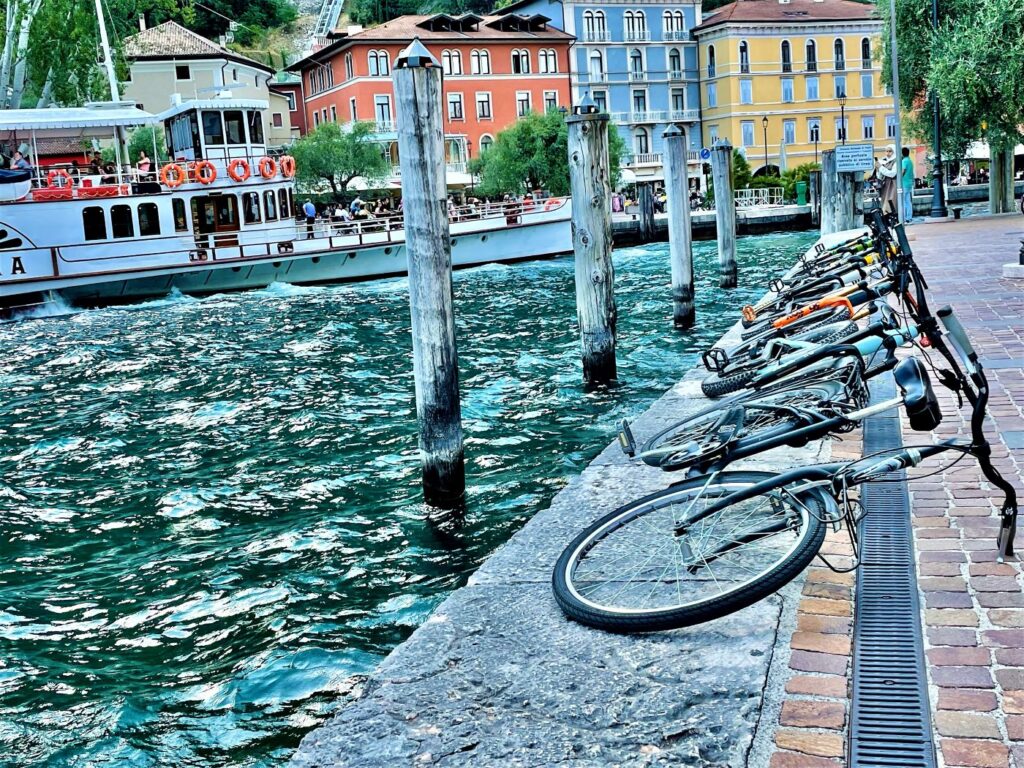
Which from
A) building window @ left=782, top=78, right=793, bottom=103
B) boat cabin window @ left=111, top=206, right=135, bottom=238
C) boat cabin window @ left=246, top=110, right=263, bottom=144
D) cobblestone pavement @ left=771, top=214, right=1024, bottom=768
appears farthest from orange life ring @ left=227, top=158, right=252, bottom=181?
building window @ left=782, top=78, right=793, bottom=103

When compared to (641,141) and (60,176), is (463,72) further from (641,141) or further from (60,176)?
(60,176)

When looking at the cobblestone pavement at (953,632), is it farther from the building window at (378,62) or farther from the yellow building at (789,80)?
the yellow building at (789,80)

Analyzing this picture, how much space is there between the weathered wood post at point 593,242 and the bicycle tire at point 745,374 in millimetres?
3256

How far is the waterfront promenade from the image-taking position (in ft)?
10.8

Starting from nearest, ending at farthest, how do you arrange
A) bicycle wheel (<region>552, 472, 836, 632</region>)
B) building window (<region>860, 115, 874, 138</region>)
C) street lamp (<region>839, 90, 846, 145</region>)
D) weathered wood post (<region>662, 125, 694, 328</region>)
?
bicycle wheel (<region>552, 472, 836, 632</region>), weathered wood post (<region>662, 125, 694, 328</region>), street lamp (<region>839, 90, 846, 145</region>), building window (<region>860, 115, 874, 138</region>)

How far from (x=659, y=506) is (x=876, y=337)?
1487 millimetres

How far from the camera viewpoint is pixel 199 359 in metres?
18.0

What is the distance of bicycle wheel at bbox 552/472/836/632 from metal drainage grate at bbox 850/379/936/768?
1.18 ft

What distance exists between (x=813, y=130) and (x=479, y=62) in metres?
20.5

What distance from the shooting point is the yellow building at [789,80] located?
6366 centimetres

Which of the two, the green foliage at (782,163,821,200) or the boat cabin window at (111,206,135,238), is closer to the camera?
the boat cabin window at (111,206,135,238)

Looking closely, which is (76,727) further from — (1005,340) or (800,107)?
(800,107)

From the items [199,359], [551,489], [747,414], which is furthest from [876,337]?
[199,359]

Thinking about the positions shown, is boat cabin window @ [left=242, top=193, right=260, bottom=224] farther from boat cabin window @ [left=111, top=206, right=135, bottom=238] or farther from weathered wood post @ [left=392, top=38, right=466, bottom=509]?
weathered wood post @ [left=392, top=38, right=466, bottom=509]
